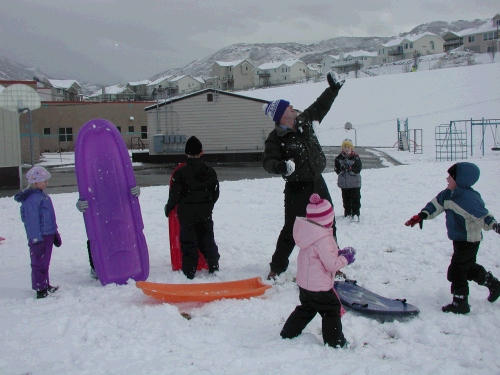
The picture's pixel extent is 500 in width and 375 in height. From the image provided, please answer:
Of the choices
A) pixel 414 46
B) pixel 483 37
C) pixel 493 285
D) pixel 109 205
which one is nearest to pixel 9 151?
pixel 109 205

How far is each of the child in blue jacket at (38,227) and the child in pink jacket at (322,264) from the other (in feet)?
9.20

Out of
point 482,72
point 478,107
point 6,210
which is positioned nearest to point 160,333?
point 6,210

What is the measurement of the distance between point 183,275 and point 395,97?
5812cm

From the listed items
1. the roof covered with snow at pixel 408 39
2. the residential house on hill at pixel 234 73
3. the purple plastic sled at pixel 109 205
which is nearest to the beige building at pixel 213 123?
the purple plastic sled at pixel 109 205

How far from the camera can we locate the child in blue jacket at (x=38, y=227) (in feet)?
15.7

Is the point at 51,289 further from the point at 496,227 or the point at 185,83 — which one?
the point at 185,83

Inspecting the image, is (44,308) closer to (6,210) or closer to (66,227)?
(66,227)

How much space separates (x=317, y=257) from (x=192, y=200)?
2261mm

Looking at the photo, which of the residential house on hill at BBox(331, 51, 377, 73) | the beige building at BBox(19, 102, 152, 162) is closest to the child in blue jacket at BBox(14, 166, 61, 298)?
the beige building at BBox(19, 102, 152, 162)

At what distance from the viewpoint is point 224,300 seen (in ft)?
14.6

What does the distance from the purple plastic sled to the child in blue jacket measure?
1.39 ft

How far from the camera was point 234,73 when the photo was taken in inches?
4631

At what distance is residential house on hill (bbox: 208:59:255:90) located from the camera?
116 metres

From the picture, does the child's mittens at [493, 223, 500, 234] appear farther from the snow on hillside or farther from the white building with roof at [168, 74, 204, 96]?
the white building with roof at [168, 74, 204, 96]
